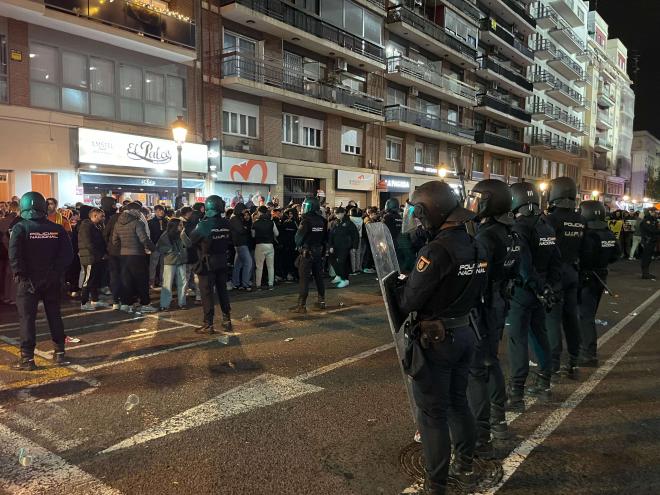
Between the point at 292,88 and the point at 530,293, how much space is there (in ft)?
61.0

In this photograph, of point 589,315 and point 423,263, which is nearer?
point 423,263

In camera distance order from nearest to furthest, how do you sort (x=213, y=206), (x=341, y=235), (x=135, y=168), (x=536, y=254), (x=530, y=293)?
(x=530, y=293)
(x=536, y=254)
(x=213, y=206)
(x=341, y=235)
(x=135, y=168)

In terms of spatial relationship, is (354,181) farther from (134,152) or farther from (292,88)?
(134,152)

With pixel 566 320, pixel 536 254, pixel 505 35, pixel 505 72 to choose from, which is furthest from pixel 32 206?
pixel 505 35

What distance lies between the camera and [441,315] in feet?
9.93

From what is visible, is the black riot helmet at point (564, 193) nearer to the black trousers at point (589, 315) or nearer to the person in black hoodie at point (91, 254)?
the black trousers at point (589, 315)

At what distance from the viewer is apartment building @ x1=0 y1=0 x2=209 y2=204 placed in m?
13.8

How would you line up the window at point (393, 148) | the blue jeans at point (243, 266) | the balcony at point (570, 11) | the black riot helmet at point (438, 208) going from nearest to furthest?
1. the black riot helmet at point (438, 208)
2. the blue jeans at point (243, 266)
3. the window at point (393, 148)
4. the balcony at point (570, 11)

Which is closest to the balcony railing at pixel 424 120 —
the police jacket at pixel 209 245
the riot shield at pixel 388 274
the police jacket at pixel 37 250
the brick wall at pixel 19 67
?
the brick wall at pixel 19 67

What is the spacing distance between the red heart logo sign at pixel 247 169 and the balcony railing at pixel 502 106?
21.0 metres

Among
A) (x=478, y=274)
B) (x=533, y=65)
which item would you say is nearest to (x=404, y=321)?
(x=478, y=274)

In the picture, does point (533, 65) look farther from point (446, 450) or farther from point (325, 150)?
point (446, 450)

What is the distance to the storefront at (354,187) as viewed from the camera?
81.4 ft

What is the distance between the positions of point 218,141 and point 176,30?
3959 millimetres
